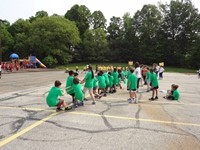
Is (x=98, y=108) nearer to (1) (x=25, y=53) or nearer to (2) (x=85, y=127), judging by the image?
(2) (x=85, y=127)

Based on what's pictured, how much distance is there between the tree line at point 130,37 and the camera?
2373 inches

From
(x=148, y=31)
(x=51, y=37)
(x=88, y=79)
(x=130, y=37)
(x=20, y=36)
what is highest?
(x=148, y=31)

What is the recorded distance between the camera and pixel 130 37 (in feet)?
241

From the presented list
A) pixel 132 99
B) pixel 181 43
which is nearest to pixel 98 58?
pixel 181 43

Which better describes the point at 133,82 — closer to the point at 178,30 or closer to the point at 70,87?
the point at 70,87

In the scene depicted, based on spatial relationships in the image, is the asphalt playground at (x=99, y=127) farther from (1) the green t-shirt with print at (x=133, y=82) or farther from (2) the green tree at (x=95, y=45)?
(2) the green tree at (x=95, y=45)

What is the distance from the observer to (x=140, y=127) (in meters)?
6.29

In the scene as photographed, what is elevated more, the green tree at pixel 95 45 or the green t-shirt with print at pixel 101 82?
the green tree at pixel 95 45

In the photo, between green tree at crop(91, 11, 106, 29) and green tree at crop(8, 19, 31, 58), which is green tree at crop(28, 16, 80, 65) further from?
green tree at crop(91, 11, 106, 29)

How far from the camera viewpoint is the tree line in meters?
60.3

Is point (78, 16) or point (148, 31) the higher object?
point (78, 16)

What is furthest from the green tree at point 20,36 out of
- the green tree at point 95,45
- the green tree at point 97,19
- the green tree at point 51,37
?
the green tree at point 97,19

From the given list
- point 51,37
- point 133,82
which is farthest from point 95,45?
→ point 133,82

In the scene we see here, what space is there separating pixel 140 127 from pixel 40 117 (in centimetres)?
303
